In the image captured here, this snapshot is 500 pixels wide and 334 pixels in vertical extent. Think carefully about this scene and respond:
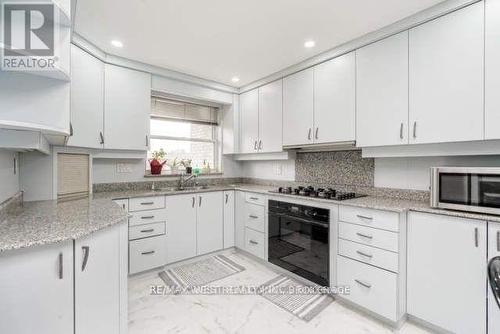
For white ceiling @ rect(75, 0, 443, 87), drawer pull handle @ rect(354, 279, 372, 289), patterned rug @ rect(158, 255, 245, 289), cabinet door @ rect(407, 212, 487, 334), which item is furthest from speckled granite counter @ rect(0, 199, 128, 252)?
cabinet door @ rect(407, 212, 487, 334)

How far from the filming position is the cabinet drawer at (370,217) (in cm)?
180

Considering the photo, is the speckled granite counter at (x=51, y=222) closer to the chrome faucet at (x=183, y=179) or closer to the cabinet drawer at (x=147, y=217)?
the cabinet drawer at (x=147, y=217)

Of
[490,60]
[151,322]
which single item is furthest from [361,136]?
[151,322]

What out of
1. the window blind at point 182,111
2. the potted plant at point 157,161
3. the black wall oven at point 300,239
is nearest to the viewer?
the black wall oven at point 300,239

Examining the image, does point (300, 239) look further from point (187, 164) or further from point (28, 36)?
point (28, 36)

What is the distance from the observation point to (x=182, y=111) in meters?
3.55

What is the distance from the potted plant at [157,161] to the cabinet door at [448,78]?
2.85 meters

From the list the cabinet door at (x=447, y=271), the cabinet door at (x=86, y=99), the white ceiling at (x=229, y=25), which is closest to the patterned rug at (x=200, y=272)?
the cabinet door at (x=86, y=99)

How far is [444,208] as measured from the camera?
1716mm

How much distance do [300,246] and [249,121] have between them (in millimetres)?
1924

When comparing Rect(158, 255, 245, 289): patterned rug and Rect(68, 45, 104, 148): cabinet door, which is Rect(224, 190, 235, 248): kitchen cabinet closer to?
Rect(158, 255, 245, 289): patterned rug

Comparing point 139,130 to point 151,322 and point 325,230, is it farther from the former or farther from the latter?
point 325,230

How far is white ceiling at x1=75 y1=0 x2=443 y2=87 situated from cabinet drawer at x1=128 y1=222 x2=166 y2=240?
73.0 inches

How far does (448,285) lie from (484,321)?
0.79 ft
